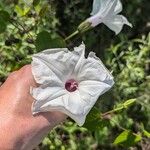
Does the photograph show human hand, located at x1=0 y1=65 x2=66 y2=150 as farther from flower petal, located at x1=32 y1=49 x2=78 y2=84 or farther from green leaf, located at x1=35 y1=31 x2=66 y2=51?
green leaf, located at x1=35 y1=31 x2=66 y2=51

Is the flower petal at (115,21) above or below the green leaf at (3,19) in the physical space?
below

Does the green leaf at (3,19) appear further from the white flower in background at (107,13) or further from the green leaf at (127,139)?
the green leaf at (127,139)

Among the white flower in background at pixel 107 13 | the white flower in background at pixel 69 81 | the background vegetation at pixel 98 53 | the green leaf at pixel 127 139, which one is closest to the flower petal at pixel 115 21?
the white flower in background at pixel 107 13

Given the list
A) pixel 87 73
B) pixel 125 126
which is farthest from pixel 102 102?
pixel 87 73

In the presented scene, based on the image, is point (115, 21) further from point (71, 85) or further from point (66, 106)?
point (66, 106)

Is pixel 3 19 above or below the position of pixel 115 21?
above

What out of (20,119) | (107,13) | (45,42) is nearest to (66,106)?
(20,119)
